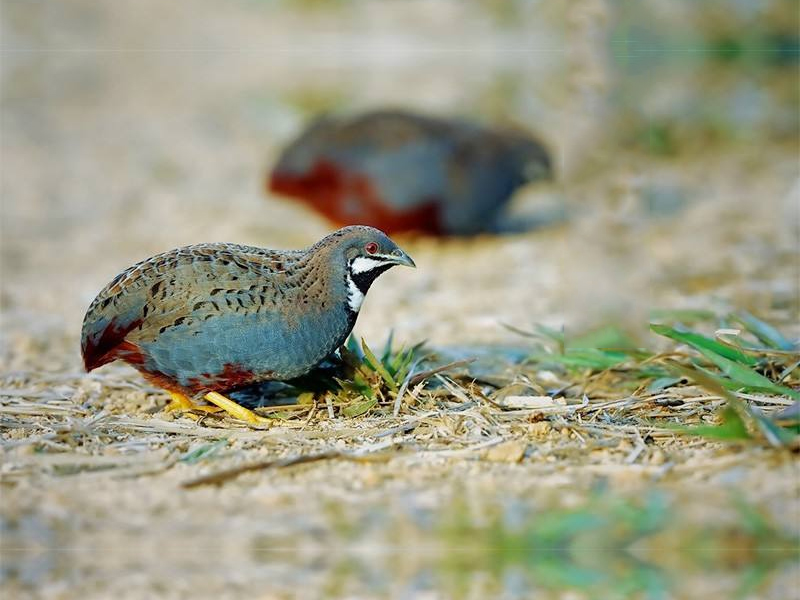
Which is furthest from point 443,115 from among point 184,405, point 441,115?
point 184,405

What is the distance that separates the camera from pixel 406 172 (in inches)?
311

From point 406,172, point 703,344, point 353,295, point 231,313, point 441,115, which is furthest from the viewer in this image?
point 441,115

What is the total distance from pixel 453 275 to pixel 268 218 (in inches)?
80.2

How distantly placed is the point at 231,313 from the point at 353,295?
45 centimetres

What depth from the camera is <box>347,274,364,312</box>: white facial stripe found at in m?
4.12

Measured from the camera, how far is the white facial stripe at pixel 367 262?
414cm

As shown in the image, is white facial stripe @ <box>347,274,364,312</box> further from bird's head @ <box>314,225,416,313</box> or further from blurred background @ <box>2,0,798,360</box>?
blurred background @ <box>2,0,798,360</box>

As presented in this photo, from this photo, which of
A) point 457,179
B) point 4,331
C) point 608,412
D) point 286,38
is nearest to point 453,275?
point 457,179

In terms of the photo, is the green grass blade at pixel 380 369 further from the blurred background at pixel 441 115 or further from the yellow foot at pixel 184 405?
the blurred background at pixel 441 115

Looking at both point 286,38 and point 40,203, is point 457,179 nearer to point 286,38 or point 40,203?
point 40,203

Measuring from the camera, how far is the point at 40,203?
9.36m

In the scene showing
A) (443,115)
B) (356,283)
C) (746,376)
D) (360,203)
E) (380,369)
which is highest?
(443,115)

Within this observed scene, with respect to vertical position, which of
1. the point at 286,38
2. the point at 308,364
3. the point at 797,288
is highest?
the point at 286,38

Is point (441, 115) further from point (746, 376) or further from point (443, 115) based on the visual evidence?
point (746, 376)
